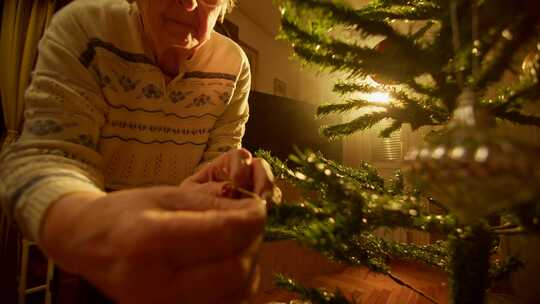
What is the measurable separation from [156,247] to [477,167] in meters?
0.24

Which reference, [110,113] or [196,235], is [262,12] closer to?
[110,113]

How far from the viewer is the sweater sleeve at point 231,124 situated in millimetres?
746

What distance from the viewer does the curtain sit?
5.37 ft

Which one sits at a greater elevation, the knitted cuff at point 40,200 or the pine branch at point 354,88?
the pine branch at point 354,88

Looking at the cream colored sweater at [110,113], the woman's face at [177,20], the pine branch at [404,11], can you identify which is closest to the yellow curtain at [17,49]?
the cream colored sweater at [110,113]

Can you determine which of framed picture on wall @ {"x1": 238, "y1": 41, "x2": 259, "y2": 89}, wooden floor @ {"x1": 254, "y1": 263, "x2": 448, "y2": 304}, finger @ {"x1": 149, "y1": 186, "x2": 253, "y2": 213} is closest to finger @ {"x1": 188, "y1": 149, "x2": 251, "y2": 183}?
finger @ {"x1": 149, "y1": 186, "x2": 253, "y2": 213}

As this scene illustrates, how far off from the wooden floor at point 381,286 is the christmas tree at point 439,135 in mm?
1138

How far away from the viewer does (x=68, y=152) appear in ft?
1.28

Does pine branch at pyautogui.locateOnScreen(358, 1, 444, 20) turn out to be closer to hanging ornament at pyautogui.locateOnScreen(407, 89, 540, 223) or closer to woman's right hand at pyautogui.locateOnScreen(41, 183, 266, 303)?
hanging ornament at pyautogui.locateOnScreen(407, 89, 540, 223)

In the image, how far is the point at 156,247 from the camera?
Answer: 200mm

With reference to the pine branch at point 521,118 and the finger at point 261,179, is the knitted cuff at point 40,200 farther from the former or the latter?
the pine branch at point 521,118

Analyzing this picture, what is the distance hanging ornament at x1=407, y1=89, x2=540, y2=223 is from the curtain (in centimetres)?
222

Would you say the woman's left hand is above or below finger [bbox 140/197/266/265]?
above

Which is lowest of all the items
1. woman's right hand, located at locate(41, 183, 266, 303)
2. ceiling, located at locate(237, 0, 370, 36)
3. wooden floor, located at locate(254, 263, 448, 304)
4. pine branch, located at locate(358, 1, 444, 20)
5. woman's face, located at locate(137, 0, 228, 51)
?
wooden floor, located at locate(254, 263, 448, 304)
